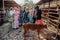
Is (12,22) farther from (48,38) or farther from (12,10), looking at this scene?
(48,38)

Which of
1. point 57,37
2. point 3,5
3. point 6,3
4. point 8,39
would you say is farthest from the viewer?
point 6,3

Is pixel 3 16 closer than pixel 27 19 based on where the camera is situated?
No

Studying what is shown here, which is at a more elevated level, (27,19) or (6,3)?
(6,3)

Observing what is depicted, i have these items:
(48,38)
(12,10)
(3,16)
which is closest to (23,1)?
(3,16)

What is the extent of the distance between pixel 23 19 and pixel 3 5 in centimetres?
368

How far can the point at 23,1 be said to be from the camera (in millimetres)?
20734

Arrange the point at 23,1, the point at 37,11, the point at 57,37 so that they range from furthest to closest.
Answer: the point at 23,1 < the point at 37,11 < the point at 57,37

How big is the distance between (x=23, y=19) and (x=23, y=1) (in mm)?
6571

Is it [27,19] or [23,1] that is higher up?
[23,1]

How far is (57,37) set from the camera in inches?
287

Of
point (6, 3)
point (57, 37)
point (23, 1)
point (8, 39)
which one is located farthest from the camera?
point (23, 1)

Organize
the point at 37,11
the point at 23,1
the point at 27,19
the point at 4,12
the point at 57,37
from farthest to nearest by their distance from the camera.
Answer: the point at 23,1
the point at 4,12
the point at 27,19
the point at 37,11
the point at 57,37

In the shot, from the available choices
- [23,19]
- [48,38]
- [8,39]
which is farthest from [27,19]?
[48,38]

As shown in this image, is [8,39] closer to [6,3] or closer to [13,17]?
[13,17]
